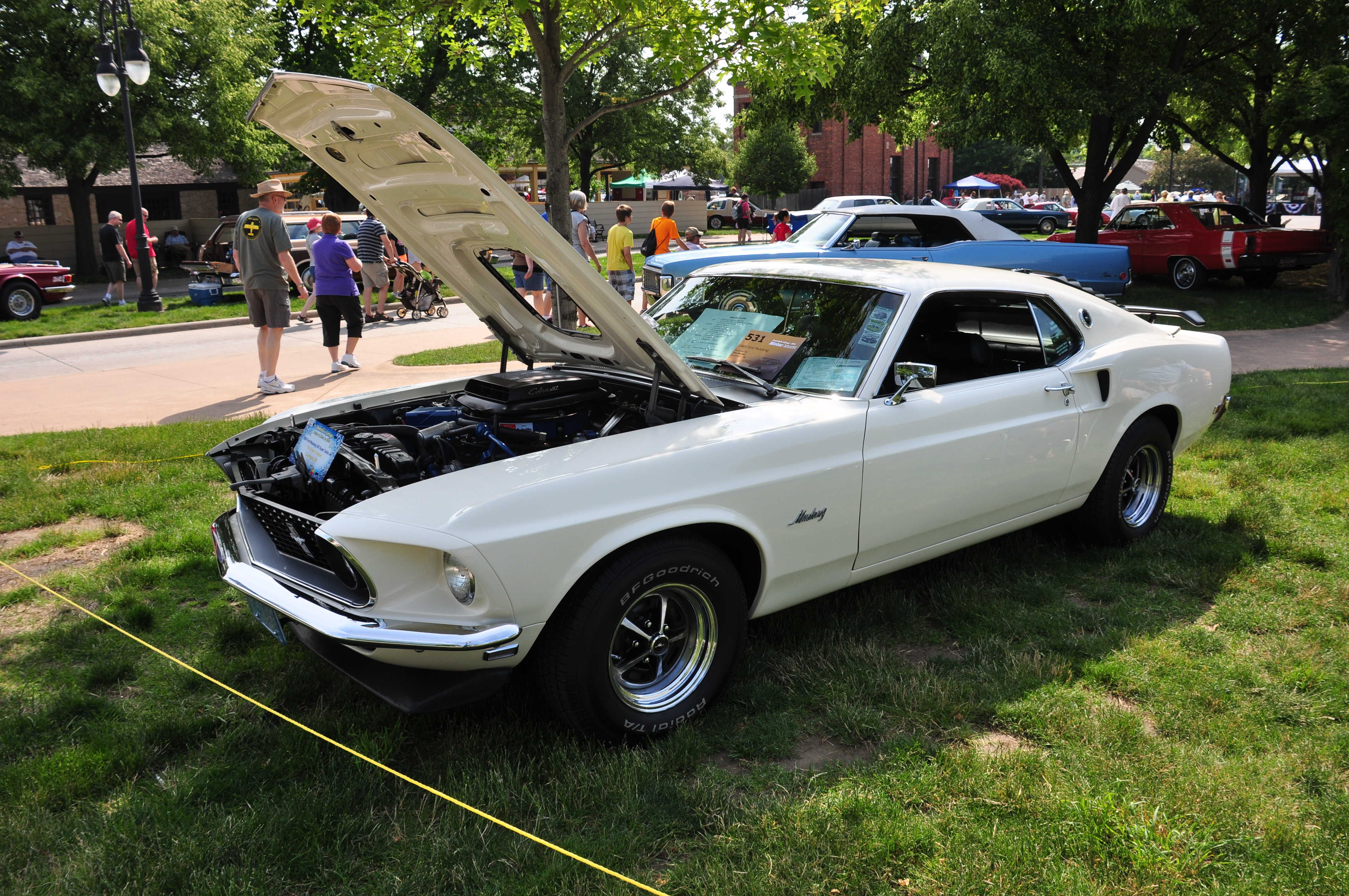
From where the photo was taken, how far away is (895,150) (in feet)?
173

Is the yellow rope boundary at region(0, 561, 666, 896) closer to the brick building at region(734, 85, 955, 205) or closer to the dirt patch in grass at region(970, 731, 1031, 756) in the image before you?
the dirt patch in grass at region(970, 731, 1031, 756)

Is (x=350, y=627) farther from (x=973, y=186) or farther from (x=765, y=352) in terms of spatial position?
(x=973, y=186)

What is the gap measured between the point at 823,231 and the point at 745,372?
27.6ft

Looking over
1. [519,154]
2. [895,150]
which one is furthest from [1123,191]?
[519,154]

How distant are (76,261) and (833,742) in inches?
1072

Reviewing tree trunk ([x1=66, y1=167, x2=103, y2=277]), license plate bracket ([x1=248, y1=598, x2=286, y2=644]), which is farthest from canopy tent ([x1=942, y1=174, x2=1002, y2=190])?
license plate bracket ([x1=248, y1=598, x2=286, y2=644])

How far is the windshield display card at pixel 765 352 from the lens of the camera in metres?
3.96

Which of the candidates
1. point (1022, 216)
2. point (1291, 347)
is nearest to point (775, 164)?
point (1022, 216)

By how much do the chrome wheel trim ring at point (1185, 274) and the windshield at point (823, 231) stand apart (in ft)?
27.4

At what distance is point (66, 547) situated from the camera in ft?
16.8

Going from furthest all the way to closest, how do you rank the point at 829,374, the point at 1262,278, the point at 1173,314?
the point at 1262,278 → the point at 1173,314 → the point at 829,374

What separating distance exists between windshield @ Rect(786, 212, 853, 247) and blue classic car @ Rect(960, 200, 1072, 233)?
21.8 m

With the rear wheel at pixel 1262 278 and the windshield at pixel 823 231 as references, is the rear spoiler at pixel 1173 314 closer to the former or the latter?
the windshield at pixel 823 231

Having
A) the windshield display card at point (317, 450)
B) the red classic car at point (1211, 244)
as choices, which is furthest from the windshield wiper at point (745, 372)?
the red classic car at point (1211, 244)
